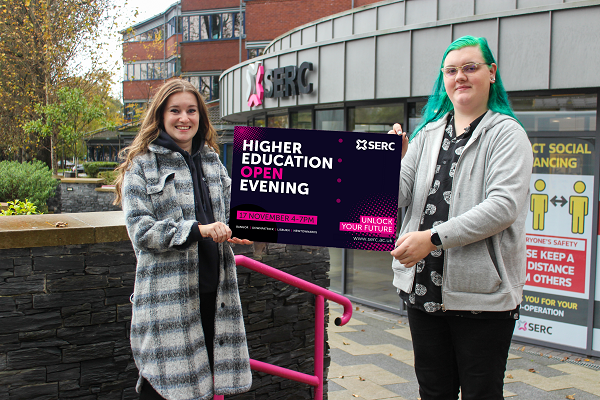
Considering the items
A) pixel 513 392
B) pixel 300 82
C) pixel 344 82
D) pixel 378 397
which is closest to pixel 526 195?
pixel 378 397

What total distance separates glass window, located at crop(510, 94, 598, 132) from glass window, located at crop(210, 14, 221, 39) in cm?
2904

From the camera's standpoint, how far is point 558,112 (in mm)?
5910

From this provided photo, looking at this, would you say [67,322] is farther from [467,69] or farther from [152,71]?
[152,71]

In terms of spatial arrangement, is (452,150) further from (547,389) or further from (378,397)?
(547,389)

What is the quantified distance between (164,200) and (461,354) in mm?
1414

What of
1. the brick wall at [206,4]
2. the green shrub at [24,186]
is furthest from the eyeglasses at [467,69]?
the brick wall at [206,4]

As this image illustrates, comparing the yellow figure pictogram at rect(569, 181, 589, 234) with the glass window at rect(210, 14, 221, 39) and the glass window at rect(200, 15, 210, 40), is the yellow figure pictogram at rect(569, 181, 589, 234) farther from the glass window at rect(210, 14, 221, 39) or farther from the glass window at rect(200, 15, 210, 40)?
the glass window at rect(200, 15, 210, 40)

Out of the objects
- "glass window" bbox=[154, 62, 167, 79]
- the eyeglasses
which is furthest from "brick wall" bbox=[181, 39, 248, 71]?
the eyeglasses

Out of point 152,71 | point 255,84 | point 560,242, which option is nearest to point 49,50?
point 255,84

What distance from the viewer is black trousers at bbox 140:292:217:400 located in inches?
92.4

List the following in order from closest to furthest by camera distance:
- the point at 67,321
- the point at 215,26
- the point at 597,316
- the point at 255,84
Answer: the point at 67,321
the point at 597,316
the point at 255,84
the point at 215,26

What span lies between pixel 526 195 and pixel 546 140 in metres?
4.47

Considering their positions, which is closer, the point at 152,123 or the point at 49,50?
the point at 152,123

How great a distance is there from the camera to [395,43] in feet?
23.1
